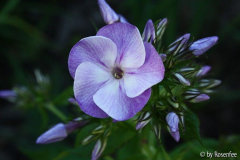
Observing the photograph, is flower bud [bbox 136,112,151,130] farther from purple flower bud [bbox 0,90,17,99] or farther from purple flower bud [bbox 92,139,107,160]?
purple flower bud [bbox 0,90,17,99]

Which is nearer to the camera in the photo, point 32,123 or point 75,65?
point 75,65

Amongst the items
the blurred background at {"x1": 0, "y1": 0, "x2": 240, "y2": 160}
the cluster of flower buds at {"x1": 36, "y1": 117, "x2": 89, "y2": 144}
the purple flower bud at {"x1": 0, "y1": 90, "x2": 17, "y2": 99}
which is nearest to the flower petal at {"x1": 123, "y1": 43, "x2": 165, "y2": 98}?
the cluster of flower buds at {"x1": 36, "y1": 117, "x2": 89, "y2": 144}

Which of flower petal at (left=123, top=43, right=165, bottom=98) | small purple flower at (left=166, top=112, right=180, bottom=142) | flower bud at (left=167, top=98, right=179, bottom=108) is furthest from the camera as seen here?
flower bud at (left=167, top=98, right=179, bottom=108)

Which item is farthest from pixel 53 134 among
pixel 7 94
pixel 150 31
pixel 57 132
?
pixel 7 94

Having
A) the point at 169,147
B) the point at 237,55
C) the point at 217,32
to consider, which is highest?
the point at 217,32

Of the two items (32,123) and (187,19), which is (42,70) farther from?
(187,19)

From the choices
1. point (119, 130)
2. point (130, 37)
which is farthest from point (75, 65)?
point (119, 130)
